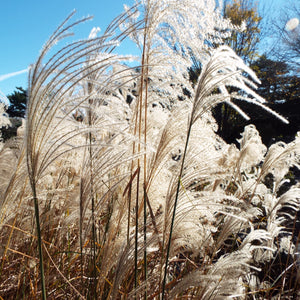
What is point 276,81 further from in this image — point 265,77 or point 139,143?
point 139,143

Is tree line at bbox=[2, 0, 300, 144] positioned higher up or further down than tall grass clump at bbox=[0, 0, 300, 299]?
higher up

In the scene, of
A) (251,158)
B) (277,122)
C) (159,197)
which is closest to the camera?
(159,197)

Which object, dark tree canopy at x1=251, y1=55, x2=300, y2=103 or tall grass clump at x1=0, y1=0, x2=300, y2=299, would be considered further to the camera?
dark tree canopy at x1=251, y1=55, x2=300, y2=103

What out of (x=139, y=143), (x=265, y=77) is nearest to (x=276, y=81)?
(x=265, y=77)

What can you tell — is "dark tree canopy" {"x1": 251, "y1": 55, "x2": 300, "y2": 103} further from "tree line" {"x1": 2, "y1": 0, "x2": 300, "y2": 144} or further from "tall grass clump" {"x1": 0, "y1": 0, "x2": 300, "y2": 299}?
"tall grass clump" {"x1": 0, "y1": 0, "x2": 300, "y2": 299}

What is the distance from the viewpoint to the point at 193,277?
1.30 metres

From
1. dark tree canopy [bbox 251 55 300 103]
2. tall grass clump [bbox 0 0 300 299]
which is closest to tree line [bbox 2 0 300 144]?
dark tree canopy [bbox 251 55 300 103]

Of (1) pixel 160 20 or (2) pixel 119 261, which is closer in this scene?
(2) pixel 119 261

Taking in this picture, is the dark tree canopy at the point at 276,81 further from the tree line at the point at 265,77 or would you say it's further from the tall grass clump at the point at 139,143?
the tall grass clump at the point at 139,143

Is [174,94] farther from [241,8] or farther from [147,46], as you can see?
[241,8]

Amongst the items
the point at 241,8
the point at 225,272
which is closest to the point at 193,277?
the point at 225,272

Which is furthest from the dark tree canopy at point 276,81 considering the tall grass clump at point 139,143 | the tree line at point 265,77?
the tall grass clump at point 139,143

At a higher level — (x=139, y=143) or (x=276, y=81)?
(x=276, y=81)

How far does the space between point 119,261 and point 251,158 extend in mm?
1812
